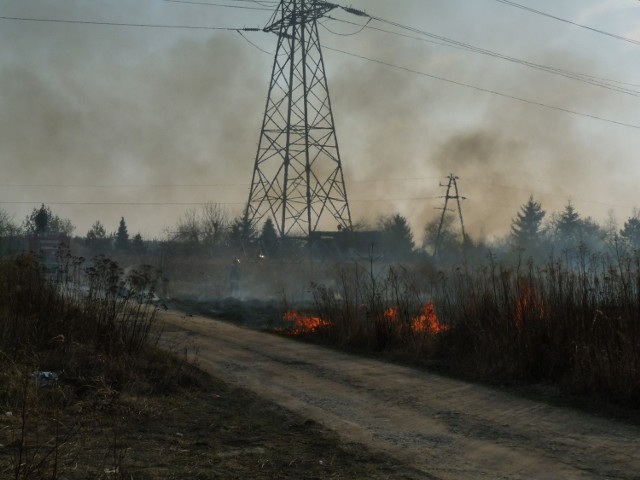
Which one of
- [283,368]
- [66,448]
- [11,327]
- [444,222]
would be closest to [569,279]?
[283,368]

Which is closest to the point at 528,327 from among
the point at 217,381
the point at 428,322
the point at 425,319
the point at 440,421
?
the point at 428,322

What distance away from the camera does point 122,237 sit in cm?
10106

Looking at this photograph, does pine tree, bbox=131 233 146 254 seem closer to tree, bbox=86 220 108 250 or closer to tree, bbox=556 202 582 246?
tree, bbox=86 220 108 250

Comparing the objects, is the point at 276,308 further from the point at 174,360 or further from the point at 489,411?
the point at 489,411

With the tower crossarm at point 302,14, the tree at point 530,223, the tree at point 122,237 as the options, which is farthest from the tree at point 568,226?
the tree at point 122,237

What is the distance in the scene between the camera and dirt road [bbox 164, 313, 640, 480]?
597cm

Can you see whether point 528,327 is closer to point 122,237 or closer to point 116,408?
point 116,408

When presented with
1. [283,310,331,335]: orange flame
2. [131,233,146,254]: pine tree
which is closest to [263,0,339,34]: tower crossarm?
[283,310,331,335]: orange flame

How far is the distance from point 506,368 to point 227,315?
43.9 ft

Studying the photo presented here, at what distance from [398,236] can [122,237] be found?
2375 inches

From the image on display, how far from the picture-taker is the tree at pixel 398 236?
2019 inches

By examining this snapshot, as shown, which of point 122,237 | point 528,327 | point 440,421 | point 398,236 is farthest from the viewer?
point 122,237

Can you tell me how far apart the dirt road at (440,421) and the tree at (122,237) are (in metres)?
85.8

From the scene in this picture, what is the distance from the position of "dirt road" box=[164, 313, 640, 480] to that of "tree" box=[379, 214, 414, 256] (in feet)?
128
